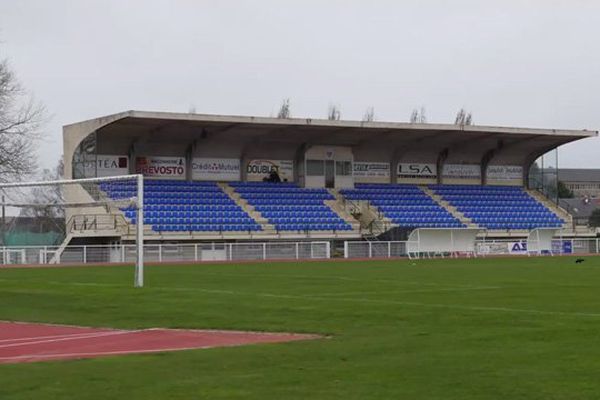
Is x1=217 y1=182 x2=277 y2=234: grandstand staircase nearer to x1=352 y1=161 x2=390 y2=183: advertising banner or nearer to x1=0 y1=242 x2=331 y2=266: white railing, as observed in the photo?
x1=0 y1=242 x2=331 y2=266: white railing

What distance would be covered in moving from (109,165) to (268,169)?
11.3 metres

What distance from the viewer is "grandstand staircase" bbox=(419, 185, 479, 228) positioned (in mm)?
64688

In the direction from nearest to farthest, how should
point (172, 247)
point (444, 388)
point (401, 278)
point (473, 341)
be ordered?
point (444, 388)
point (473, 341)
point (401, 278)
point (172, 247)

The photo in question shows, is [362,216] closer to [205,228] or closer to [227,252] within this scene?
[205,228]

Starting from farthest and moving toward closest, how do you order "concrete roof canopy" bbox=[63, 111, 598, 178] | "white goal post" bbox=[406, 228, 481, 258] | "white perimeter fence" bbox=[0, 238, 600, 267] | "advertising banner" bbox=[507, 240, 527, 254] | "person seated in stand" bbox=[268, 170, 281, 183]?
"person seated in stand" bbox=[268, 170, 281, 183] → "advertising banner" bbox=[507, 240, 527, 254] → "concrete roof canopy" bbox=[63, 111, 598, 178] → "white goal post" bbox=[406, 228, 481, 258] → "white perimeter fence" bbox=[0, 238, 600, 267]

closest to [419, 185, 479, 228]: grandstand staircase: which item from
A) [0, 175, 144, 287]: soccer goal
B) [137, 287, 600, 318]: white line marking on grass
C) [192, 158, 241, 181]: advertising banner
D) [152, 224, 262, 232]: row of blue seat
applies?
[192, 158, 241, 181]: advertising banner

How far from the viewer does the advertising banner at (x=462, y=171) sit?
71625mm

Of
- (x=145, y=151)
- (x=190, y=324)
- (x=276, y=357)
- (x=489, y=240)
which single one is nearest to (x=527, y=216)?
(x=489, y=240)

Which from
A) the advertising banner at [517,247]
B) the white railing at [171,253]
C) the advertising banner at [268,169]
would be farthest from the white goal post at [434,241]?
the advertising banner at [268,169]

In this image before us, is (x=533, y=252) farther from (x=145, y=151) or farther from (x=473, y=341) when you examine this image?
(x=473, y=341)

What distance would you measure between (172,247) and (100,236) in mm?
4172

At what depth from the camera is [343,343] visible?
13.3 m

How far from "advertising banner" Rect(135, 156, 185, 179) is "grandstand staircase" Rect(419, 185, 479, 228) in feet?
59.7

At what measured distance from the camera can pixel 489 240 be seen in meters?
61.8
